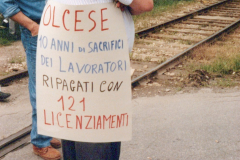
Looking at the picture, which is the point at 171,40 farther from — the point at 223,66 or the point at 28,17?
the point at 28,17

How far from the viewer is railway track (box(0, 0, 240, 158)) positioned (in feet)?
18.6

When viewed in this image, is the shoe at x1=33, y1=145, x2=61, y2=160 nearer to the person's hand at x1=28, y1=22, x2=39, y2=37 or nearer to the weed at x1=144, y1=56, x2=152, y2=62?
the person's hand at x1=28, y1=22, x2=39, y2=37

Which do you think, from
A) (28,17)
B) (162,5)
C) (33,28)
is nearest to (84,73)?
(33,28)

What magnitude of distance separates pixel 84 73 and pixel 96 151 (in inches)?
23.0

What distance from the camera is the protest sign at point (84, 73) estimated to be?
1972 millimetres

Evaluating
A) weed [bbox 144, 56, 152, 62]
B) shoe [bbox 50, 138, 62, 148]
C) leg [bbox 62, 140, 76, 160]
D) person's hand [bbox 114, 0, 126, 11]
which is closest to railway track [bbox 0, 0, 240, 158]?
weed [bbox 144, 56, 152, 62]

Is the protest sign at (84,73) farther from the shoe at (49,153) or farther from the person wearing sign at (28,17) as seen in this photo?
the shoe at (49,153)

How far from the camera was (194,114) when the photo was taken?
14.7 ft

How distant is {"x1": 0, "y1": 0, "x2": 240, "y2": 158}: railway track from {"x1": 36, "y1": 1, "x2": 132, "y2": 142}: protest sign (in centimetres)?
173

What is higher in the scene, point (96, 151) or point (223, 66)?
point (96, 151)

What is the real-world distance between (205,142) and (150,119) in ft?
2.64

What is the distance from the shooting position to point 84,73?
2.01 meters

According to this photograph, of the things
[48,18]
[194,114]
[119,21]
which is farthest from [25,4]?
[194,114]

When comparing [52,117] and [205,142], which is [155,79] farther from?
[52,117]
